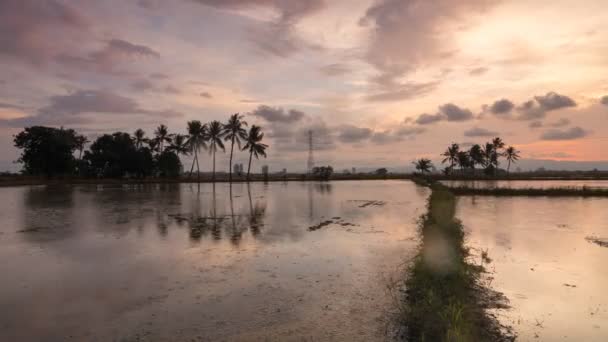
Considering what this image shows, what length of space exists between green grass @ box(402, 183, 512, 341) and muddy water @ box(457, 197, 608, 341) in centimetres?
54

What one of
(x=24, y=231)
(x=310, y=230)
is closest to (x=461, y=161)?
(x=310, y=230)

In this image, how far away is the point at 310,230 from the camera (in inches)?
631

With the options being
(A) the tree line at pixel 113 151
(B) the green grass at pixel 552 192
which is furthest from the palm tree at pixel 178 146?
(B) the green grass at pixel 552 192

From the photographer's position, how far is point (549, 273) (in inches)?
385

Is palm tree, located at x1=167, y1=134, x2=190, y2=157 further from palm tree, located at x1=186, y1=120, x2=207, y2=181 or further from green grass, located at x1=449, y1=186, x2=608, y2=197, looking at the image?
green grass, located at x1=449, y1=186, x2=608, y2=197

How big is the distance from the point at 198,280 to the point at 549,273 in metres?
9.13

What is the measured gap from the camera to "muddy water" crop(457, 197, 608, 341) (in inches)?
255

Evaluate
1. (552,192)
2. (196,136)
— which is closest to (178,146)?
(196,136)

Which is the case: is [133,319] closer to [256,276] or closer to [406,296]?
[256,276]

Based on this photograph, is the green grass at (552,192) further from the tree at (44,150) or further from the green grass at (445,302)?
the tree at (44,150)

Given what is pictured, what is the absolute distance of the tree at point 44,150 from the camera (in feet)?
204

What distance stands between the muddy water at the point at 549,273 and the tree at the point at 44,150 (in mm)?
67805

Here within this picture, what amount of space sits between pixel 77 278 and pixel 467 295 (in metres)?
8.96

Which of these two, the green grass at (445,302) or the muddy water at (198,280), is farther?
the muddy water at (198,280)
